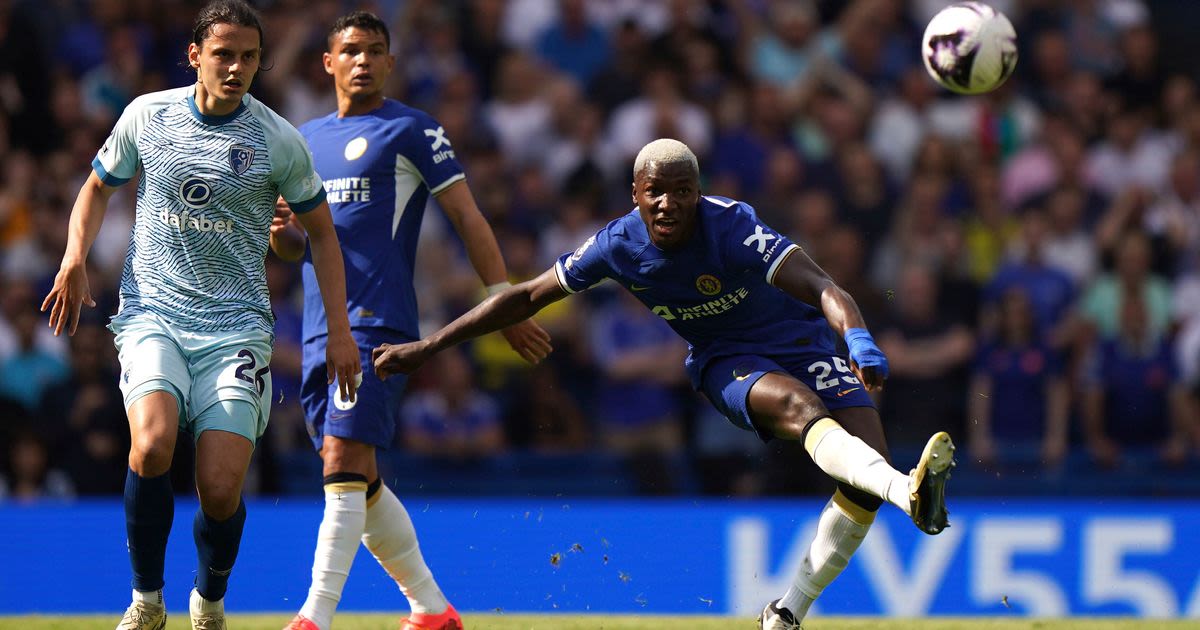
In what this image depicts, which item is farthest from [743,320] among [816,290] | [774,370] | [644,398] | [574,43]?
[574,43]

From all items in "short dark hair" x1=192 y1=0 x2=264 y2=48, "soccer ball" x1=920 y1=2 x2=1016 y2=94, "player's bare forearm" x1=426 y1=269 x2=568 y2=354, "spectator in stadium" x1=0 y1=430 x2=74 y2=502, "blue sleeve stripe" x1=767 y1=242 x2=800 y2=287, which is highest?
"soccer ball" x1=920 y1=2 x2=1016 y2=94

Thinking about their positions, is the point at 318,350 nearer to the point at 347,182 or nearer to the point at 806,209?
the point at 347,182

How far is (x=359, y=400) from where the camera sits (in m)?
7.34

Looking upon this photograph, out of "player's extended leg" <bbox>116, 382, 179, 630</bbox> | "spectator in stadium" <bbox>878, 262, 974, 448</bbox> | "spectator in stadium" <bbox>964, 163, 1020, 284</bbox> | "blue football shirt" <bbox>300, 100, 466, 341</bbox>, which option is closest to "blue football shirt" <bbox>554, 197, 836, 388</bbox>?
"blue football shirt" <bbox>300, 100, 466, 341</bbox>

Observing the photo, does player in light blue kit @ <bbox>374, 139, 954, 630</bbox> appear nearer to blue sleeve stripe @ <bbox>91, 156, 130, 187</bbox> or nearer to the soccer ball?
blue sleeve stripe @ <bbox>91, 156, 130, 187</bbox>

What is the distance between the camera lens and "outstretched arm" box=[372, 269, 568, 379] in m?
7.15

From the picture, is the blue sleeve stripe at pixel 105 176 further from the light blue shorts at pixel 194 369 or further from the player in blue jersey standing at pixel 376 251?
the player in blue jersey standing at pixel 376 251

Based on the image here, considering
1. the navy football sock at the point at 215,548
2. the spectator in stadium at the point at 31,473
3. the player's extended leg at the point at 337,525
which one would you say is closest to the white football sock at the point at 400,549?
the player's extended leg at the point at 337,525

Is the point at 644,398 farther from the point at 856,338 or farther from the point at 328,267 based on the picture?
the point at 856,338

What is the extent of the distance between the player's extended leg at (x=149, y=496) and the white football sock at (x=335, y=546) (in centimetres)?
67

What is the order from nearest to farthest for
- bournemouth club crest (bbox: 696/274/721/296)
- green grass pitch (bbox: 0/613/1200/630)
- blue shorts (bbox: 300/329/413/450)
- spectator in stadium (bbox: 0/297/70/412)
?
bournemouth club crest (bbox: 696/274/721/296) < blue shorts (bbox: 300/329/413/450) < green grass pitch (bbox: 0/613/1200/630) < spectator in stadium (bbox: 0/297/70/412)

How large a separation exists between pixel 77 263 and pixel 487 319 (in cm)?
180

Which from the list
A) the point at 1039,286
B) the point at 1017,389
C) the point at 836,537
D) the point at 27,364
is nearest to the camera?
the point at 836,537

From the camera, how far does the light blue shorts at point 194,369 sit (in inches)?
255
